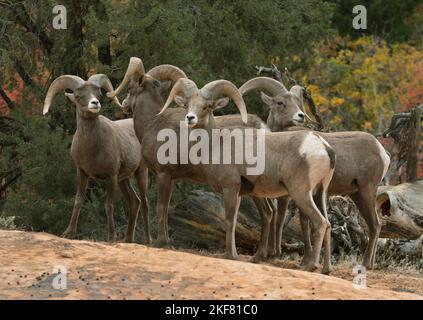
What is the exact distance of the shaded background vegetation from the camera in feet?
53.5

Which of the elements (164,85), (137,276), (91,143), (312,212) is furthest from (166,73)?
(137,276)

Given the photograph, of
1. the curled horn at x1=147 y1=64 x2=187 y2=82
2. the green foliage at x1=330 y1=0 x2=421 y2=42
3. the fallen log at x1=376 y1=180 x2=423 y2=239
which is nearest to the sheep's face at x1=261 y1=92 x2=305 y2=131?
the curled horn at x1=147 y1=64 x2=187 y2=82

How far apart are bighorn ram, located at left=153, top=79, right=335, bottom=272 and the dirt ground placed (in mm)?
1368

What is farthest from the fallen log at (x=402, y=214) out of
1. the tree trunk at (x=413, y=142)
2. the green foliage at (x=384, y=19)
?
the green foliage at (x=384, y=19)

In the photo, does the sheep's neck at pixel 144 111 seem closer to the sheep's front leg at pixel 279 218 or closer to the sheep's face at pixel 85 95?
the sheep's face at pixel 85 95

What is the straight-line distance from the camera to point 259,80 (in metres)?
13.5

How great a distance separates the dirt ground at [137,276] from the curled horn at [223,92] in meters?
2.21

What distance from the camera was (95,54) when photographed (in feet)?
56.5

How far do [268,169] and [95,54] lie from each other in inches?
267

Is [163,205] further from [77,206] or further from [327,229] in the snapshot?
[327,229]

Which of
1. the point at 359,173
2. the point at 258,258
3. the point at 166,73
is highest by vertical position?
the point at 166,73

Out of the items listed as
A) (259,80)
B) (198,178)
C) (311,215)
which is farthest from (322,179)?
(259,80)

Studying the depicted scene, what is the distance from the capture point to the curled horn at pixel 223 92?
11.7 meters
